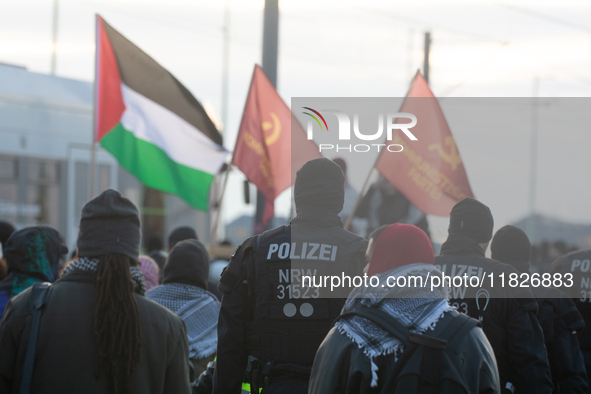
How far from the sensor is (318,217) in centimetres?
Result: 326

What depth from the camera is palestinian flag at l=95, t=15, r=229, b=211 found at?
24.6 feet

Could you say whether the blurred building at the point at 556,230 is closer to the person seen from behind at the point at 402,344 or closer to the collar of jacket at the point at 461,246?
the collar of jacket at the point at 461,246

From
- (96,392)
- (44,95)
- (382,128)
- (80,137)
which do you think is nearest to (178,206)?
(80,137)

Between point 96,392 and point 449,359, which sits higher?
point 449,359

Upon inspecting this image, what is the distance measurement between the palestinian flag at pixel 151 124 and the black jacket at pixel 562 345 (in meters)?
4.65

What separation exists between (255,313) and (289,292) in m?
0.21

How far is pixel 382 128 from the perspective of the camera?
218 inches

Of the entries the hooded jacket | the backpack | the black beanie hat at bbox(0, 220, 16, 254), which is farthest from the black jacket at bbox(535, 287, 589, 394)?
the black beanie hat at bbox(0, 220, 16, 254)

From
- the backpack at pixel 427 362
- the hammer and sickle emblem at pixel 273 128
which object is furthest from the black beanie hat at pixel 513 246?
the hammer and sickle emblem at pixel 273 128

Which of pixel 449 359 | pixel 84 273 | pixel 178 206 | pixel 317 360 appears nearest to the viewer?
pixel 449 359

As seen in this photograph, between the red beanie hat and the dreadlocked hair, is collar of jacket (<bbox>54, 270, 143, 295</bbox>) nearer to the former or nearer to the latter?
the dreadlocked hair

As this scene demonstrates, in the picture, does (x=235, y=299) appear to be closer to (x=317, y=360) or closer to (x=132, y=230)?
(x=132, y=230)

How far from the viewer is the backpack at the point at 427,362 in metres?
2.05

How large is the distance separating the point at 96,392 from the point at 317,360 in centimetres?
83
